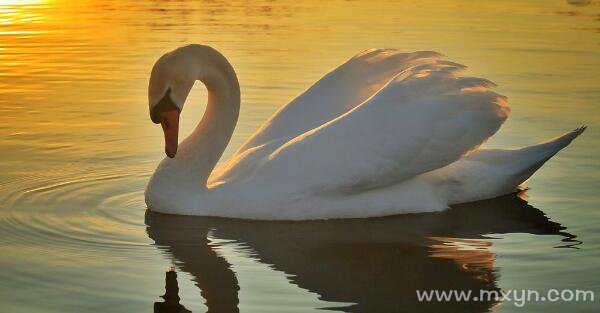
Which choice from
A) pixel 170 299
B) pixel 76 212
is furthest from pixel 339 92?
pixel 170 299

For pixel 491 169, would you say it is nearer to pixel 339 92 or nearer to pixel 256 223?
pixel 339 92

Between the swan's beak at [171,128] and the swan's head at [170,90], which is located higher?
the swan's head at [170,90]

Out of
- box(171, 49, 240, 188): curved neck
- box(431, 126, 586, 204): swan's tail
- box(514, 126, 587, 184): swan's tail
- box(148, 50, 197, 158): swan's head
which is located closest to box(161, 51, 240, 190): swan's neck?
box(171, 49, 240, 188): curved neck

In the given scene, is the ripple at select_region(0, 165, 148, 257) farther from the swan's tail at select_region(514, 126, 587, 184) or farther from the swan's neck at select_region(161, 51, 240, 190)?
the swan's tail at select_region(514, 126, 587, 184)

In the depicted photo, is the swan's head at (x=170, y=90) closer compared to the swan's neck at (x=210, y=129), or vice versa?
the swan's head at (x=170, y=90)

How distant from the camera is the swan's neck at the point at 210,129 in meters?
8.87

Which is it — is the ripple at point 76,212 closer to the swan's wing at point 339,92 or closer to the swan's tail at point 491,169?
the swan's wing at point 339,92

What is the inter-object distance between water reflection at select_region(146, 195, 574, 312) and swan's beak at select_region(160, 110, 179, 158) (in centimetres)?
49

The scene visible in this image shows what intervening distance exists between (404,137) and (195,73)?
1.48m

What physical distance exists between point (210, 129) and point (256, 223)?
94 centimetres

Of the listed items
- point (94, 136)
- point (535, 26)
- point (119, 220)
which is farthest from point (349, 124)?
point (535, 26)

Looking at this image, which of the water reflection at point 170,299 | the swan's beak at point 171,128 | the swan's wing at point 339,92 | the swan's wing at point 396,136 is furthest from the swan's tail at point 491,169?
the water reflection at point 170,299

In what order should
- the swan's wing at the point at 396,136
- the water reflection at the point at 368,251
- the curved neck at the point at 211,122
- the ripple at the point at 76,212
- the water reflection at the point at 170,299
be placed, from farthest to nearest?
the curved neck at the point at 211,122, the swan's wing at the point at 396,136, the ripple at the point at 76,212, the water reflection at the point at 368,251, the water reflection at the point at 170,299

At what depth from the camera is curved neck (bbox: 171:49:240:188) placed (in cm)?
886
